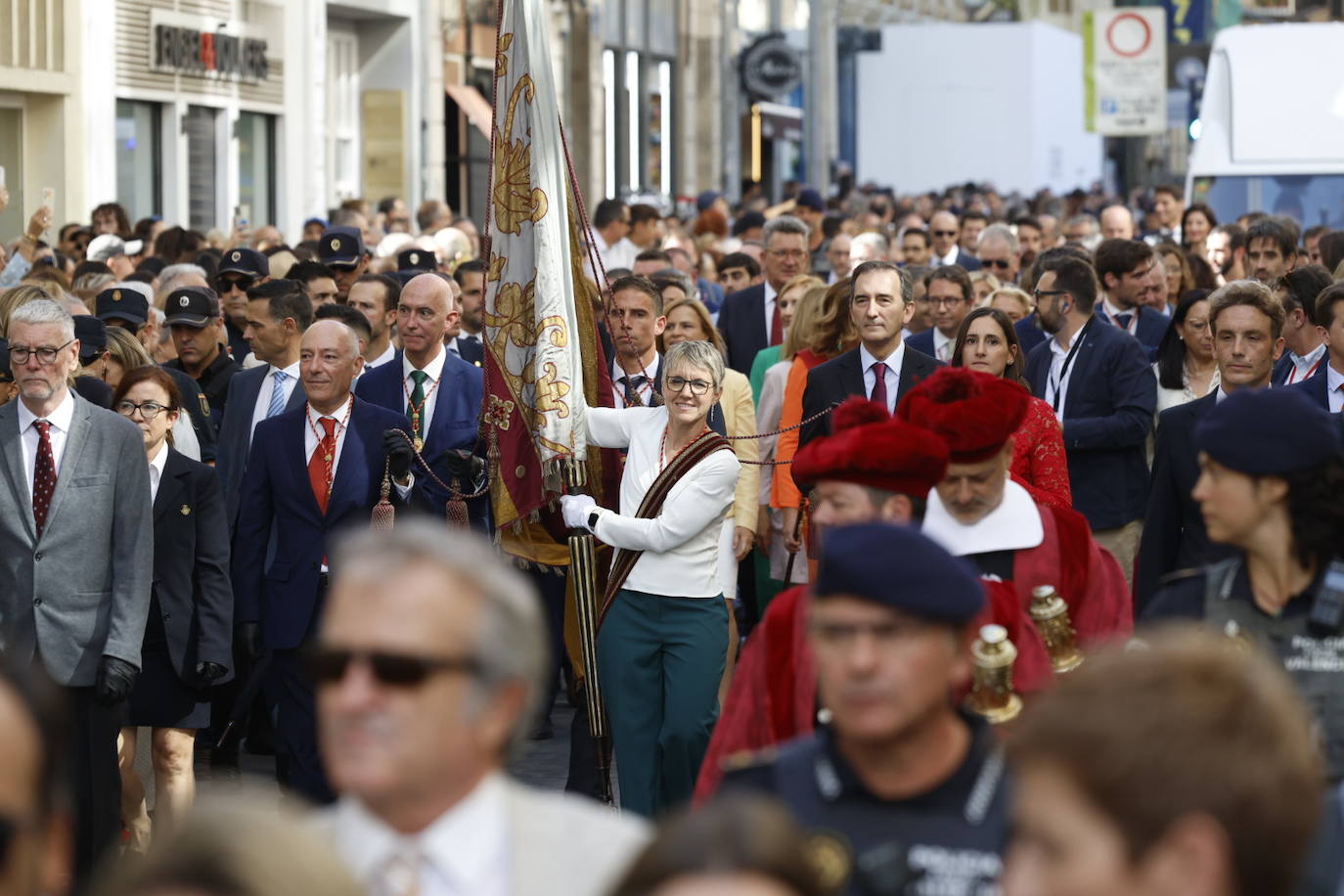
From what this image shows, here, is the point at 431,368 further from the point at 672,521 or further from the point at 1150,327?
the point at 1150,327

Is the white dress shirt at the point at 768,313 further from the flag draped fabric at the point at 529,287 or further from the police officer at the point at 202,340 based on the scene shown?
the flag draped fabric at the point at 529,287

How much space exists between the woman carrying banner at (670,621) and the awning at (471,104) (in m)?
24.3

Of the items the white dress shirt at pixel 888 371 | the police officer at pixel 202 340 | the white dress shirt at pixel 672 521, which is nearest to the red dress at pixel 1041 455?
the white dress shirt at pixel 672 521

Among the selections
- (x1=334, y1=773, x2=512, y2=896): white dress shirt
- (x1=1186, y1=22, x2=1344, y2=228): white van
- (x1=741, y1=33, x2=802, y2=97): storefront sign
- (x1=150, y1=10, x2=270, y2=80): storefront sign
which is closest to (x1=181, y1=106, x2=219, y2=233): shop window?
(x1=150, y1=10, x2=270, y2=80): storefront sign

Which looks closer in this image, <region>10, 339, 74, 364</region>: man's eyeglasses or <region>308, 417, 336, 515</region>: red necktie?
<region>10, 339, 74, 364</region>: man's eyeglasses

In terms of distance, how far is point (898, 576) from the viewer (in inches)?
146

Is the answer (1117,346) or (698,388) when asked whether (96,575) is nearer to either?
(698,388)

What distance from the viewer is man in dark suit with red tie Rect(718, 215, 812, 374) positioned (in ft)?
45.2

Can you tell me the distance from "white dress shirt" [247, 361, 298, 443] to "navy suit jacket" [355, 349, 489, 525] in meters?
0.28

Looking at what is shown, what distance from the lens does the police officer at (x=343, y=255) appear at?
45.0ft

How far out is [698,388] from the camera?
326 inches

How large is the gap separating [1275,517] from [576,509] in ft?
12.8

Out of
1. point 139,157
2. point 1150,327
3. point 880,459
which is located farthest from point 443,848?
point 139,157

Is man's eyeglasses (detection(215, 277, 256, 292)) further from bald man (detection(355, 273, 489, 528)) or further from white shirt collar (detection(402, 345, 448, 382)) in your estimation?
white shirt collar (detection(402, 345, 448, 382))
